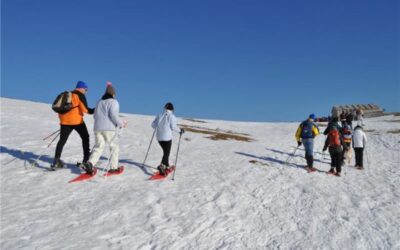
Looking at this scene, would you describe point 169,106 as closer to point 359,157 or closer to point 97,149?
point 97,149

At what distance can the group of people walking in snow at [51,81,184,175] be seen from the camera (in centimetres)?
1107

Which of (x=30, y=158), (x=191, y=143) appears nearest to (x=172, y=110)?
(x=30, y=158)

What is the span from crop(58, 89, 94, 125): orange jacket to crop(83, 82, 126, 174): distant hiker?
65 cm

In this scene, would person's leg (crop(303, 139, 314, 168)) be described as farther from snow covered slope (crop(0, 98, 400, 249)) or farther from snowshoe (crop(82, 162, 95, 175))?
snowshoe (crop(82, 162, 95, 175))

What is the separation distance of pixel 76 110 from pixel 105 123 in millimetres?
1347

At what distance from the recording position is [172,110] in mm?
12328

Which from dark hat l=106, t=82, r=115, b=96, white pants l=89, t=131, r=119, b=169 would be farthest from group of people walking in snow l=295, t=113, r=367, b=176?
dark hat l=106, t=82, r=115, b=96

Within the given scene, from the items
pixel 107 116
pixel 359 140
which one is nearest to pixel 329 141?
pixel 359 140

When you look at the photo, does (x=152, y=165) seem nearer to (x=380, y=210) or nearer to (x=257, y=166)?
(x=257, y=166)

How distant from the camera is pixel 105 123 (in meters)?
11.1

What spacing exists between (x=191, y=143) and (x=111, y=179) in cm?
1326

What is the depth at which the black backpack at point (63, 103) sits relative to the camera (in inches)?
436

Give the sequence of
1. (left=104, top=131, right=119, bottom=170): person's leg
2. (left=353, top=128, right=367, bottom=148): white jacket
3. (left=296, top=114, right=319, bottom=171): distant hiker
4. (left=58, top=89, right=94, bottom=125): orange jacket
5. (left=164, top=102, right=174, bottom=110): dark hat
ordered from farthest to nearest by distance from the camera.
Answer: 1. (left=353, top=128, right=367, bottom=148): white jacket
2. (left=296, top=114, right=319, bottom=171): distant hiker
3. (left=164, top=102, right=174, bottom=110): dark hat
4. (left=58, top=89, right=94, bottom=125): orange jacket
5. (left=104, top=131, right=119, bottom=170): person's leg

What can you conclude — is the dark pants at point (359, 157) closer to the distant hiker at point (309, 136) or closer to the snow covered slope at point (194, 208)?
the snow covered slope at point (194, 208)
